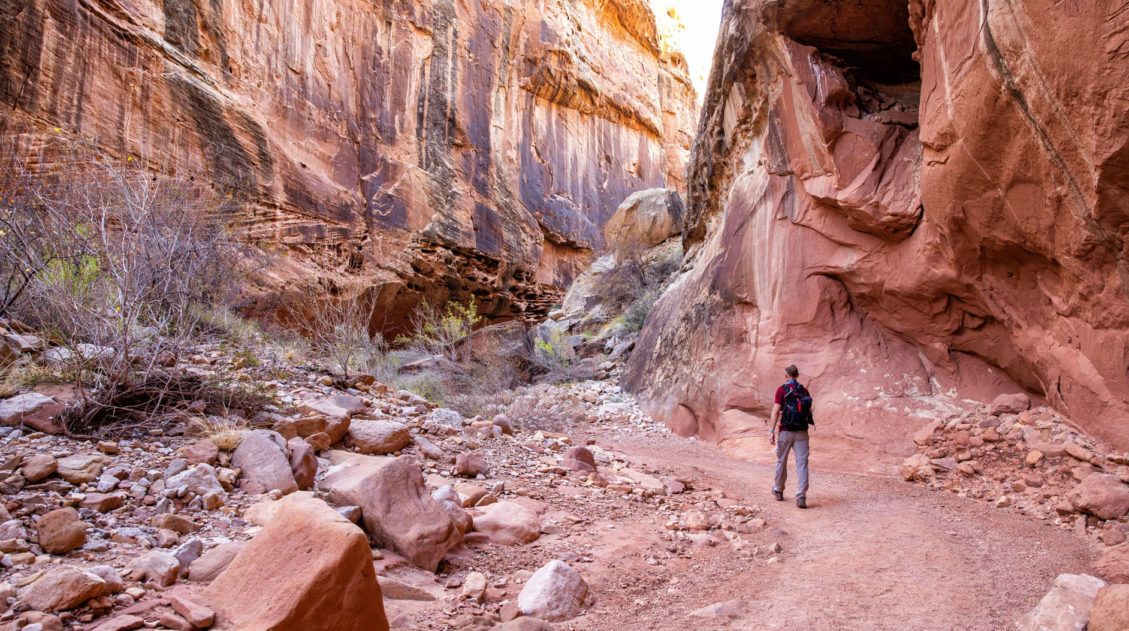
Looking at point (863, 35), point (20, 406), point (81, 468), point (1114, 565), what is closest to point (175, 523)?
point (81, 468)

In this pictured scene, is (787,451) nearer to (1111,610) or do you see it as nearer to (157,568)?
(1111,610)

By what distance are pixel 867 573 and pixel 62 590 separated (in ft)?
13.6

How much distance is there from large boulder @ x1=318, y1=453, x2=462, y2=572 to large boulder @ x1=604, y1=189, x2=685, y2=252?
1669 cm

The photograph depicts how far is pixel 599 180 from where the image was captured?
31078mm

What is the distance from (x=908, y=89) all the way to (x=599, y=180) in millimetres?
23030

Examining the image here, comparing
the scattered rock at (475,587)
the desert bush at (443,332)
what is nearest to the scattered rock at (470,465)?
the scattered rock at (475,587)

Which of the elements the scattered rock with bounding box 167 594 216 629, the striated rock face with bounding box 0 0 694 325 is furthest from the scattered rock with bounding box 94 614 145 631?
the striated rock face with bounding box 0 0 694 325

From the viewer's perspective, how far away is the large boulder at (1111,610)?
2.46 m

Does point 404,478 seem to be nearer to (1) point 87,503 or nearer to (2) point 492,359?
(1) point 87,503

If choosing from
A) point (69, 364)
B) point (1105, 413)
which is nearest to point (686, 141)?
point (1105, 413)

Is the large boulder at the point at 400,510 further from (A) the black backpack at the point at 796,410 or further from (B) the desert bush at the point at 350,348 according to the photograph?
(B) the desert bush at the point at 350,348

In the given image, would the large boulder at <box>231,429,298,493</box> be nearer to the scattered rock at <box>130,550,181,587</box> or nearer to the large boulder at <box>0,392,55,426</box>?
the scattered rock at <box>130,550,181,587</box>

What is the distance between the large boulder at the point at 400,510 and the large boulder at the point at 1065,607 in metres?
3.06

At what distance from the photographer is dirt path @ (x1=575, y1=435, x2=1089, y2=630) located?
3135 millimetres
